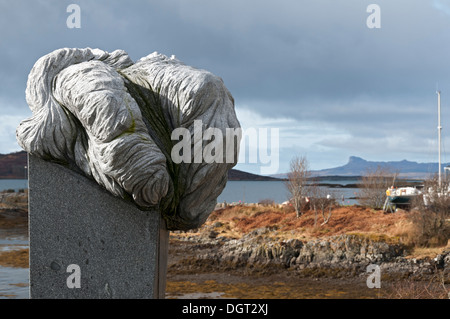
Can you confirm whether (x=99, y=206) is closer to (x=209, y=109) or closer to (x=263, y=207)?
(x=209, y=109)

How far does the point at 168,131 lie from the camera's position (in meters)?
3.31

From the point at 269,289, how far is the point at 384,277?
316 centimetres

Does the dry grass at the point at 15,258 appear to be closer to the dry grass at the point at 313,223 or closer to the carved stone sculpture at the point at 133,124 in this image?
the dry grass at the point at 313,223

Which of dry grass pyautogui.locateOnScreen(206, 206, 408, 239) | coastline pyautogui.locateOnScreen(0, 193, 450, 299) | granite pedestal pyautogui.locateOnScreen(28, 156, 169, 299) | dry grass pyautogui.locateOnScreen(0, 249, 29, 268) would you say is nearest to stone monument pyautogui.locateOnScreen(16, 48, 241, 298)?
granite pedestal pyautogui.locateOnScreen(28, 156, 169, 299)

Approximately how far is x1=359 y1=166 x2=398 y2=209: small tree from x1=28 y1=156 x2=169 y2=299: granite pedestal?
63.7ft

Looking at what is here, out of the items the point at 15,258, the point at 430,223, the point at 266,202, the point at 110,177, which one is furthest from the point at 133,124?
the point at 266,202

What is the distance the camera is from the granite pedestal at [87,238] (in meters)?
3.29

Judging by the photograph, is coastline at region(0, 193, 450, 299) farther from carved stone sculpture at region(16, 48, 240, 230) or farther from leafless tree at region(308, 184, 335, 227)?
carved stone sculpture at region(16, 48, 240, 230)

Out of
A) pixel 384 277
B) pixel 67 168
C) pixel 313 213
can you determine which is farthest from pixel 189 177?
pixel 313 213

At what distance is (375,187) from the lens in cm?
2152

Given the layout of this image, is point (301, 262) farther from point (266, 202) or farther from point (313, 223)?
point (266, 202)

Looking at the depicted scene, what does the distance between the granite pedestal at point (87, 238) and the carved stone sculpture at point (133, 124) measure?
136mm

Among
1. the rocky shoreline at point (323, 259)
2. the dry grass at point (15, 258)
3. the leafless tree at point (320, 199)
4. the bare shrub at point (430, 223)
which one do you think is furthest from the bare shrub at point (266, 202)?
the dry grass at point (15, 258)

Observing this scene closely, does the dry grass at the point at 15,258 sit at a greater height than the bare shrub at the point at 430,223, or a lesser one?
lesser
